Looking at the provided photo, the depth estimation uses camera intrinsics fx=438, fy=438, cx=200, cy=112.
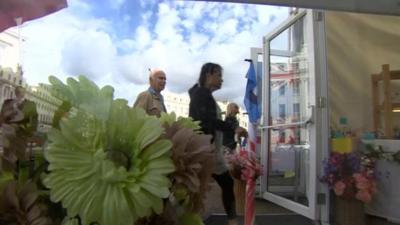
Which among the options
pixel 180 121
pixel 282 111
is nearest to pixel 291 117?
pixel 282 111

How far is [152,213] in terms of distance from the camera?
0.43 m

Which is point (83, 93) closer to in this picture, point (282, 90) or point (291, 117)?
point (291, 117)

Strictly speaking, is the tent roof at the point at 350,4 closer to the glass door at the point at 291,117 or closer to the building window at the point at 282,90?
the glass door at the point at 291,117

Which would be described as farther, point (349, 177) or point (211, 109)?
point (349, 177)

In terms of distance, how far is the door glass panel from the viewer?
3.87 meters

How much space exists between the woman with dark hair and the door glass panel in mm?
915

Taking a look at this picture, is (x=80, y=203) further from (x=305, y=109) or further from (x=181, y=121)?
(x=305, y=109)

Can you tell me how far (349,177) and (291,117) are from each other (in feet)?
3.21

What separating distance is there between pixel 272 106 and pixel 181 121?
421cm

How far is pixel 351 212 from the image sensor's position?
3.36 metres

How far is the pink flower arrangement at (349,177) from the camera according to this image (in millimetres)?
3318

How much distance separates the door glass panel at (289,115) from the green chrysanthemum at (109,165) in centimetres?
330

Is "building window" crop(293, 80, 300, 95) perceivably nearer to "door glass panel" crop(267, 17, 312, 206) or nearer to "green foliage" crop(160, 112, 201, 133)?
"door glass panel" crop(267, 17, 312, 206)

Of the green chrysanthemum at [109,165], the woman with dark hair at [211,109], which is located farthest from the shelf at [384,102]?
the green chrysanthemum at [109,165]
